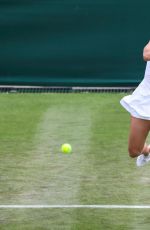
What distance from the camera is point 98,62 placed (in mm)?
9773

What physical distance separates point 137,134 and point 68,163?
187 cm

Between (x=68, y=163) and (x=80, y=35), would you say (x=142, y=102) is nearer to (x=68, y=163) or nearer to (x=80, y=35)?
(x=68, y=163)

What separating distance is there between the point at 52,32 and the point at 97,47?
1.89ft

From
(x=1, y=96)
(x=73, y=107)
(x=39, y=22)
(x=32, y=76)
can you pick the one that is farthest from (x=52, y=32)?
(x=1, y=96)

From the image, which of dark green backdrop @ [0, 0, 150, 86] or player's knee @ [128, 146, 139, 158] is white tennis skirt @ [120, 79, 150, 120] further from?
dark green backdrop @ [0, 0, 150, 86]

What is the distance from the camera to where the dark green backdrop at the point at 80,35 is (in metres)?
9.75

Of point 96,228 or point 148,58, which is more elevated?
point 148,58

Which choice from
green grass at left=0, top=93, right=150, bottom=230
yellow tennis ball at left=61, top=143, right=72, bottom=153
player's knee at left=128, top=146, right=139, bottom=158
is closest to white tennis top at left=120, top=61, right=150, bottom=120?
player's knee at left=128, top=146, right=139, bottom=158

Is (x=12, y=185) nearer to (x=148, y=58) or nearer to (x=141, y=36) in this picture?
(x=148, y=58)

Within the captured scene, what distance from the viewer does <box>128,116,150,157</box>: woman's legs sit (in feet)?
23.2

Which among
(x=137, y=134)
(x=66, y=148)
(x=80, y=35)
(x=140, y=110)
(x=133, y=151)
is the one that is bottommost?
(x=66, y=148)

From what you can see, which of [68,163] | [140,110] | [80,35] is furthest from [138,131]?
[80,35]

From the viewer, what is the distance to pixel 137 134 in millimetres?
7113

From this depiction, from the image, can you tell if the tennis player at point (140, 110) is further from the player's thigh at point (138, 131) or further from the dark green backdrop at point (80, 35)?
the dark green backdrop at point (80, 35)
